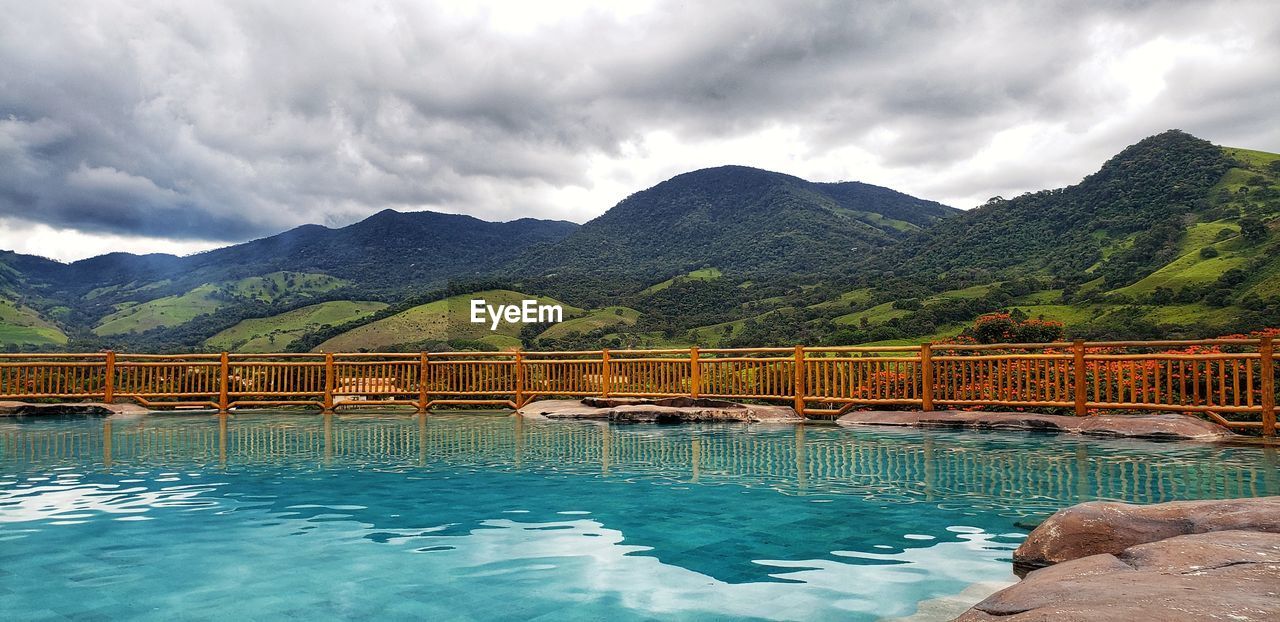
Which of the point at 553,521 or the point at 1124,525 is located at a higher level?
the point at 1124,525

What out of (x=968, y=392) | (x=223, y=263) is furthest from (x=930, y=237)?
(x=223, y=263)

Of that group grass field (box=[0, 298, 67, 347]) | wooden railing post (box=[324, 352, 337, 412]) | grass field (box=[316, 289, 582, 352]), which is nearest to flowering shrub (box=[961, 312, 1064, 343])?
wooden railing post (box=[324, 352, 337, 412])

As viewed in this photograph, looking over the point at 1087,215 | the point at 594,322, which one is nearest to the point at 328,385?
the point at 594,322

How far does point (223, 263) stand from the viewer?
182 metres

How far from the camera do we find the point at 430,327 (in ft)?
262

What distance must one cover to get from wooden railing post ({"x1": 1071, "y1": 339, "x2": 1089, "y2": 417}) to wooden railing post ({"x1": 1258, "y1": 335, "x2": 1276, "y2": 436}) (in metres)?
2.04

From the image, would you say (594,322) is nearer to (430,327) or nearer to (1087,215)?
(430,327)

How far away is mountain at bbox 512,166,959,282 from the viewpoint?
99.8 metres

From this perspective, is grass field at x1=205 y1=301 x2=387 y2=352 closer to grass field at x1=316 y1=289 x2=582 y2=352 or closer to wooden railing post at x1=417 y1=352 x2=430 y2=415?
grass field at x1=316 y1=289 x2=582 y2=352

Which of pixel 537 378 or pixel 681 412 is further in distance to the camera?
pixel 537 378

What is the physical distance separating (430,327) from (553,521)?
77455mm

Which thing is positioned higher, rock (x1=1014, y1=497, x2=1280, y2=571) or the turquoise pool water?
rock (x1=1014, y1=497, x2=1280, y2=571)

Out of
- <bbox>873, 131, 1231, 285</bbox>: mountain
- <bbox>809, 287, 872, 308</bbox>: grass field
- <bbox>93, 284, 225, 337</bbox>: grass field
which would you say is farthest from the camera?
<bbox>93, 284, 225, 337</bbox>: grass field

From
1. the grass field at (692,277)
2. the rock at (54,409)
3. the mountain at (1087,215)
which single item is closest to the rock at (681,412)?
the rock at (54,409)
